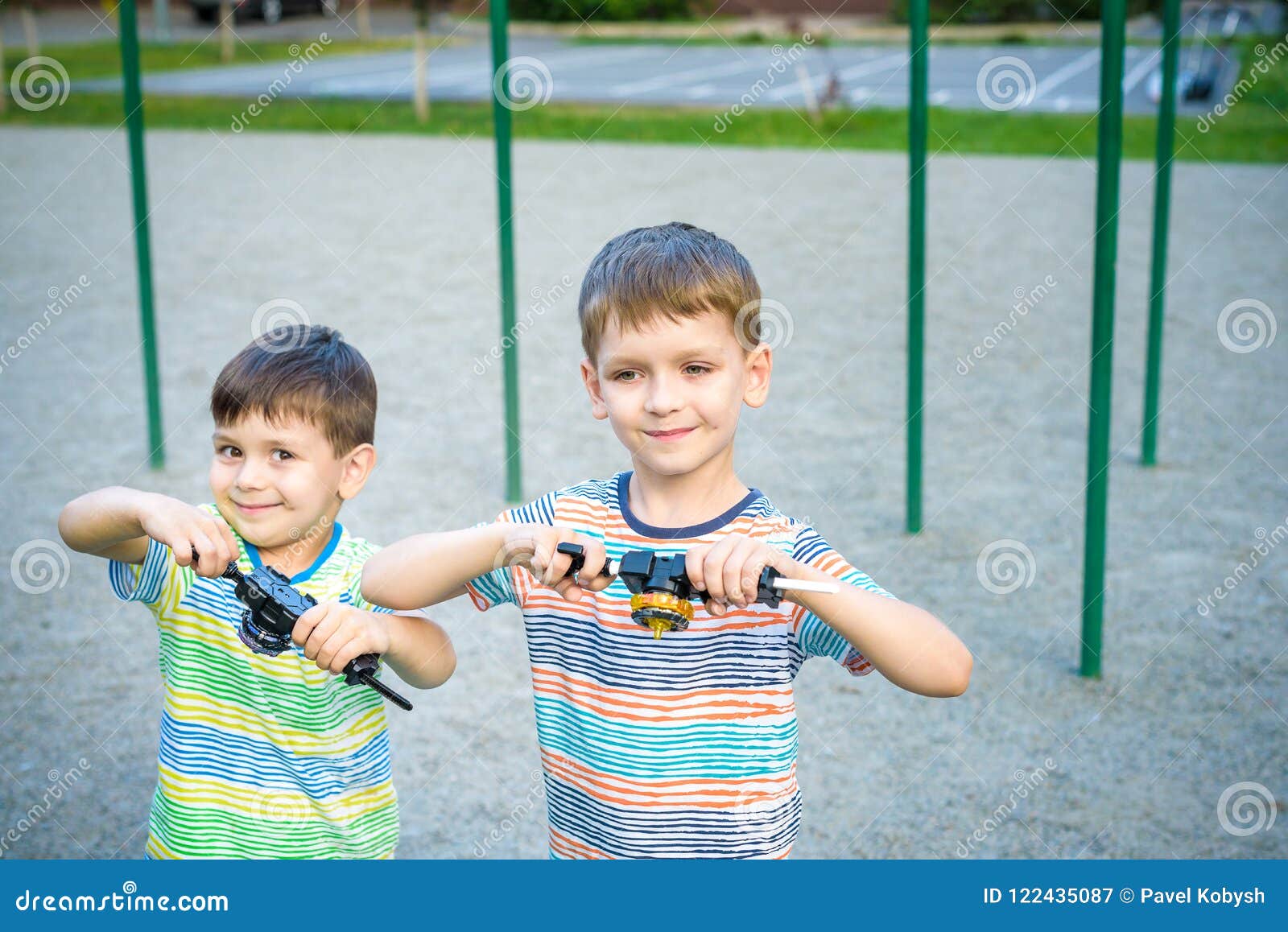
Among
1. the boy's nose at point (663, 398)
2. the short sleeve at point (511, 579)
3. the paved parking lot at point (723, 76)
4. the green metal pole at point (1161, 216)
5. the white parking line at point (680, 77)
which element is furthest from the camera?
the white parking line at point (680, 77)

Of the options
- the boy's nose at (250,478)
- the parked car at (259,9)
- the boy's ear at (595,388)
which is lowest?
the boy's nose at (250,478)

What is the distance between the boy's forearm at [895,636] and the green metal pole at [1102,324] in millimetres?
1987

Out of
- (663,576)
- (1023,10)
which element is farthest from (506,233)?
(1023,10)

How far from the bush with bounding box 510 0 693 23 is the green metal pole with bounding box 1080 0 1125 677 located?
2510 centimetres

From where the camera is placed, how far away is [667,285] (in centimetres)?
198

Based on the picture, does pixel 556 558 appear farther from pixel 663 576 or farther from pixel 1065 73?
pixel 1065 73

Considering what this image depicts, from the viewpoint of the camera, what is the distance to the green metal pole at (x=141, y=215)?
498 centimetres

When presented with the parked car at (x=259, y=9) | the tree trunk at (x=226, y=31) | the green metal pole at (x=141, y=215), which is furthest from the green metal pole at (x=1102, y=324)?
the parked car at (x=259, y=9)

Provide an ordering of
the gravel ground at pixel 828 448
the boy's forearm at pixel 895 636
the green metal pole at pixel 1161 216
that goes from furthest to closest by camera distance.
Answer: the green metal pole at pixel 1161 216
the gravel ground at pixel 828 448
the boy's forearm at pixel 895 636

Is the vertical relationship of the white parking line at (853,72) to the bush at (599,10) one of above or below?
below

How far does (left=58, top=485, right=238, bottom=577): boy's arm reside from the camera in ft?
6.55

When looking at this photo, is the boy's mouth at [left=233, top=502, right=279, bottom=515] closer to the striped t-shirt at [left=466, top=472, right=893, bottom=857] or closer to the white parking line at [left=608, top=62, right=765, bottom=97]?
the striped t-shirt at [left=466, top=472, right=893, bottom=857]

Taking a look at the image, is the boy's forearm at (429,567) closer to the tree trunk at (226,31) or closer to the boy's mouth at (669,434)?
the boy's mouth at (669,434)

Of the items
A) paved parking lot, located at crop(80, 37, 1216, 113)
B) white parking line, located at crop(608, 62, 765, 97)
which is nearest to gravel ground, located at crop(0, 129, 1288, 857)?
paved parking lot, located at crop(80, 37, 1216, 113)
